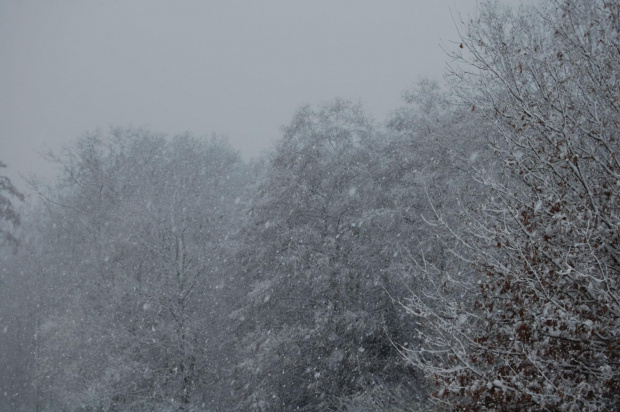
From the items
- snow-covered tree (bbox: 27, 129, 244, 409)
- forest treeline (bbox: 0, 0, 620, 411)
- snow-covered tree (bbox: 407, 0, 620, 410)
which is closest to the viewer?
snow-covered tree (bbox: 407, 0, 620, 410)

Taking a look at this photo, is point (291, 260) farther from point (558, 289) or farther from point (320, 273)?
point (558, 289)

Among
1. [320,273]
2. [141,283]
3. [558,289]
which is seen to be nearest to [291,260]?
[320,273]

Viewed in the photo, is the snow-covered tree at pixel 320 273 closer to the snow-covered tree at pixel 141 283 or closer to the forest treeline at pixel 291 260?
the forest treeline at pixel 291 260

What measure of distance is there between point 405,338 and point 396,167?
513 centimetres

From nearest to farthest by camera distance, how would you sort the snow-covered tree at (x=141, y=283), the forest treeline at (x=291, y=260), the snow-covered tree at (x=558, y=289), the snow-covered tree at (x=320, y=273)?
the snow-covered tree at (x=558, y=289) < the forest treeline at (x=291, y=260) < the snow-covered tree at (x=320, y=273) < the snow-covered tree at (x=141, y=283)

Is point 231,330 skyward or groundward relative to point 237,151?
groundward

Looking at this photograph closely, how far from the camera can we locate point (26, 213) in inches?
1268

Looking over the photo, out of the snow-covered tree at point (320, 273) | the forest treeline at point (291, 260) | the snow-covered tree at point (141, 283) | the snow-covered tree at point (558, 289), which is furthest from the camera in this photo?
the snow-covered tree at point (141, 283)

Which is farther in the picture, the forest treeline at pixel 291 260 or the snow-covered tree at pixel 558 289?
the forest treeline at pixel 291 260

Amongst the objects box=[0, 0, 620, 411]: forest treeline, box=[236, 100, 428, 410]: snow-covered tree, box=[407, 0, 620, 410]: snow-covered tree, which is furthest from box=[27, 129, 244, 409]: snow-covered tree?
box=[407, 0, 620, 410]: snow-covered tree

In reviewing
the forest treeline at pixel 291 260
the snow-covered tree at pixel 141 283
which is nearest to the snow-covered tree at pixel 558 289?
the forest treeline at pixel 291 260

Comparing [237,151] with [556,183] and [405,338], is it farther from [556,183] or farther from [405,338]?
[556,183]

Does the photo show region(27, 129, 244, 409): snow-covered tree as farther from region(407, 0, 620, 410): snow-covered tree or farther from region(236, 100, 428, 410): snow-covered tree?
region(407, 0, 620, 410): snow-covered tree

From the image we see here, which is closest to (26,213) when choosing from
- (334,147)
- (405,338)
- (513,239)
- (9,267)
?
(9,267)
